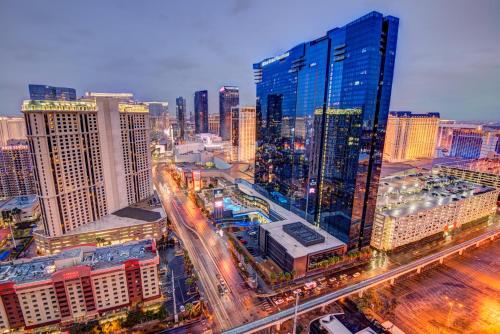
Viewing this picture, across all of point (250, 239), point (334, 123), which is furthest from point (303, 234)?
point (334, 123)

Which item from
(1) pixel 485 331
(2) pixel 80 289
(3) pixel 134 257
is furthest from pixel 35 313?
(1) pixel 485 331

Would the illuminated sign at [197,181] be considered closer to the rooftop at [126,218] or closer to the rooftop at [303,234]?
the rooftop at [126,218]

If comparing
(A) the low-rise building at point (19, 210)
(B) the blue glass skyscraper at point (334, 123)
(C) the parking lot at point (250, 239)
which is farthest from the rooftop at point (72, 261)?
(B) the blue glass skyscraper at point (334, 123)

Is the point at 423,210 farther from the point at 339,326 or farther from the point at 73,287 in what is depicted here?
the point at 73,287

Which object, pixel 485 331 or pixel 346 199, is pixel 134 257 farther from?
pixel 485 331

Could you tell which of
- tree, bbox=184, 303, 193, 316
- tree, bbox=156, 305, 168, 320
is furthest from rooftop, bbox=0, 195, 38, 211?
tree, bbox=184, 303, 193, 316

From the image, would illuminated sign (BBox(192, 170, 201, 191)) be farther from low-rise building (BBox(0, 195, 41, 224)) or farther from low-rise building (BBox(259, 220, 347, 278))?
low-rise building (BBox(0, 195, 41, 224))
